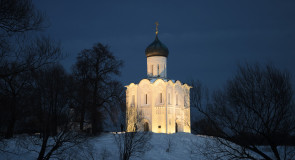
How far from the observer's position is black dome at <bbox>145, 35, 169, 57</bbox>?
3331cm

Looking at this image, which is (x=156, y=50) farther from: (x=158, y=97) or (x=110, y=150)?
(x=110, y=150)

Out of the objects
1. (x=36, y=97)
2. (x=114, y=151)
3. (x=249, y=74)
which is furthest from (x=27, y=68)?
(x=114, y=151)

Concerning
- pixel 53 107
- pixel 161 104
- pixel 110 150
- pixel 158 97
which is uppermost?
pixel 158 97

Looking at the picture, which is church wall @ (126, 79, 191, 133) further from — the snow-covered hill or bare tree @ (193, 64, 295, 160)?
bare tree @ (193, 64, 295, 160)

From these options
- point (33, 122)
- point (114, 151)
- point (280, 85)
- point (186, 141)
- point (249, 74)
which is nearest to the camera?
point (280, 85)

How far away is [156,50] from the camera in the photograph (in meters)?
33.3

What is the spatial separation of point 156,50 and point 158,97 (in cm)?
512

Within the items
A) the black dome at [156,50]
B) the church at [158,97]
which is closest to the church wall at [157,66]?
the church at [158,97]

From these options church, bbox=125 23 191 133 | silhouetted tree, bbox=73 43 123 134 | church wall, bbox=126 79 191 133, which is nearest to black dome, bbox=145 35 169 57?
church, bbox=125 23 191 133

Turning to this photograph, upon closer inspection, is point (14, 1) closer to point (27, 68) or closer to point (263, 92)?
point (27, 68)

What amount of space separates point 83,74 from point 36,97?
1074 centimetres

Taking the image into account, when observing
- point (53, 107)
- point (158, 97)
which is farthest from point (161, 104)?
point (53, 107)

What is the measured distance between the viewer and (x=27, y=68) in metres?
8.91

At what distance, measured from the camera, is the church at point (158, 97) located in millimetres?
30969
